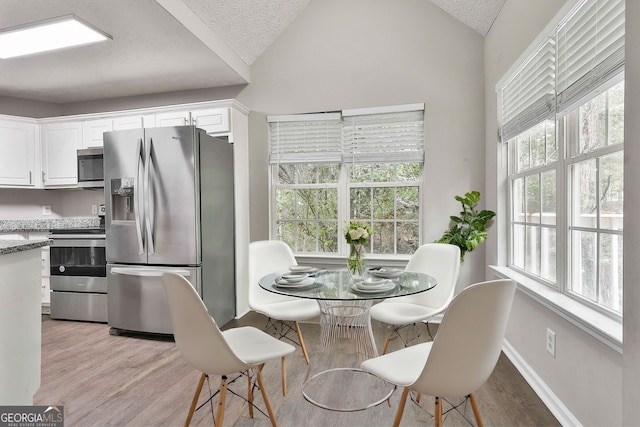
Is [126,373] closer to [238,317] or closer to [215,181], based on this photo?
[238,317]

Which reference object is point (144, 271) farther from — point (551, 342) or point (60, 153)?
point (551, 342)

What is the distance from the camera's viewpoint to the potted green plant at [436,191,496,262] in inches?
119

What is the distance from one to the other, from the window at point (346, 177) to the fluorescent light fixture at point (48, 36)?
1740 mm

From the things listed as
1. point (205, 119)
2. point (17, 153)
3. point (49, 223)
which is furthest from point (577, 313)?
point (17, 153)

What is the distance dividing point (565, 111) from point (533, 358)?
5.09ft

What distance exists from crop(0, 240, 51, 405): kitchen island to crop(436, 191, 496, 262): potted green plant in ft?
9.60

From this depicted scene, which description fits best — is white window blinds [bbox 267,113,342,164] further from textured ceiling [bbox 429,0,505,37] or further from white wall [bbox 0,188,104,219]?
white wall [bbox 0,188,104,219]

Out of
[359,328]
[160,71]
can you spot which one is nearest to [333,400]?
[359,328]

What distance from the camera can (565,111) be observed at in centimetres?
194

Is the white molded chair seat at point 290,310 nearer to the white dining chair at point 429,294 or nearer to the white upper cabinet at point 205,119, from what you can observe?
the white dining chair at point 429,294

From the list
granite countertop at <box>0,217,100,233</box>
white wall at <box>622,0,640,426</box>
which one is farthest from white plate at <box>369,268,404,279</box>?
granite countertop at <box>0,217,100,233</box>

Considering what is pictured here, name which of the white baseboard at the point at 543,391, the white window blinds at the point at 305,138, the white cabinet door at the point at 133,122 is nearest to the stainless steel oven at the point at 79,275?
the white cabinet door at the point at 133,122

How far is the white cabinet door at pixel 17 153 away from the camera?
392 cm

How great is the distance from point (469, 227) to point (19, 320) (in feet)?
10.2
